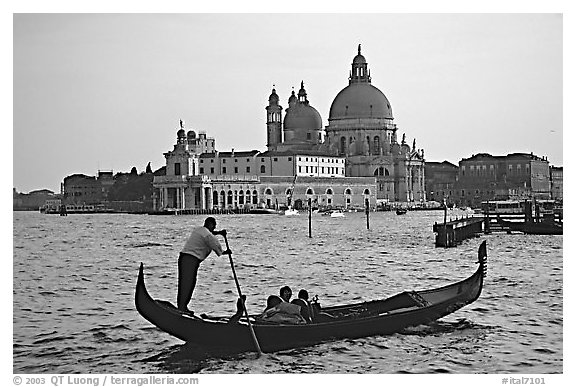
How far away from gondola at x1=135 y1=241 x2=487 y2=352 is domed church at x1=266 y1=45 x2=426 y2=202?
143ft

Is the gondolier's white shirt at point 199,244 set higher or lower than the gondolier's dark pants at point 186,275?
higher

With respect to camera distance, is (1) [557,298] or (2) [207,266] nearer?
(1) [557,298]

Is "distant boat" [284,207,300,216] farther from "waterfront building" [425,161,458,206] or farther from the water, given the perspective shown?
the water

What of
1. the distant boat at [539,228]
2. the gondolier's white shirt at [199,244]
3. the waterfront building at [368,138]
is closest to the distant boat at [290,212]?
the waterfront building at [368,138]

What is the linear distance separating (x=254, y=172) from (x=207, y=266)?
110ft

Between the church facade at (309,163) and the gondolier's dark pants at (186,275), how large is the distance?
1531 inches

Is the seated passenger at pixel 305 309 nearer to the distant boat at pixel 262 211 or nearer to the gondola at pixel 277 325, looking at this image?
the gondola at pixel 277 325

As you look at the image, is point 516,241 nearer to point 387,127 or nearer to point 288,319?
point 288,319

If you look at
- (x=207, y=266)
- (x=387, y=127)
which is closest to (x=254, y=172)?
(x=387, y=127)

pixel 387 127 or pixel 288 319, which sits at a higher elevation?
pixel 387 127

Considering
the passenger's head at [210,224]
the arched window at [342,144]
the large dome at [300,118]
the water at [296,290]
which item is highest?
the large dome at [300,118]

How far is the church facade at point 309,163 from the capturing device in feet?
153

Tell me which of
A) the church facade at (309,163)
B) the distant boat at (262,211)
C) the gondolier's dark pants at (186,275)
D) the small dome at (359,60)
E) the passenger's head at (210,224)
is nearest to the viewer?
the passenger's head at (210,224)

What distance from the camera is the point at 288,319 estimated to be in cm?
696
